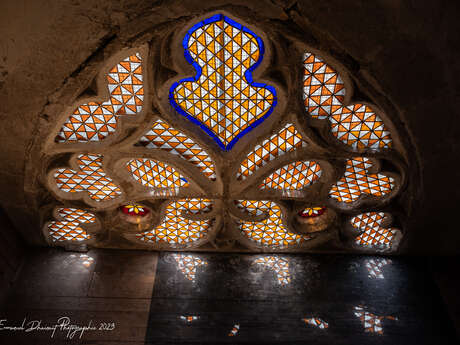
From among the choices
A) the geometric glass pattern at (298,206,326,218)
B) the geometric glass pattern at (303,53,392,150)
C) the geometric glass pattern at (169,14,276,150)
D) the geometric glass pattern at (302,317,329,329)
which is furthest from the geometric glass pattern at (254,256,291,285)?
the geometric glass pattern at (303,53,392,150)

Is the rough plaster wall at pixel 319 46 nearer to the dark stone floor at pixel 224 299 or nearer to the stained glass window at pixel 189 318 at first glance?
the dark stone floor at pixel 224 299

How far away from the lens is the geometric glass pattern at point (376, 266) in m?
6.20

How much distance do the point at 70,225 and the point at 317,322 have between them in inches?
159

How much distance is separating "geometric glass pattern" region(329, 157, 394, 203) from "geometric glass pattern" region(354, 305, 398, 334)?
5.28 feet

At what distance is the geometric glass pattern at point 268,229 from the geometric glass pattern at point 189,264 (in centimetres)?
87

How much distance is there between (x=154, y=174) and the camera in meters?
5.62

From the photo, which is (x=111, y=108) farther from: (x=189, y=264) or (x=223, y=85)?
(x=189, y=264)

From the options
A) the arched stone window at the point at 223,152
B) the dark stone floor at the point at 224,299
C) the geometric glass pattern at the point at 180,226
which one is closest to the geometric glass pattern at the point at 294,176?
the arched stone window at the point at 223,152

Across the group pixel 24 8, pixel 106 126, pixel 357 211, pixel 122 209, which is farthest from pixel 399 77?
pixel 122 209

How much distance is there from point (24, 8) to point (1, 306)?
4.08 metres

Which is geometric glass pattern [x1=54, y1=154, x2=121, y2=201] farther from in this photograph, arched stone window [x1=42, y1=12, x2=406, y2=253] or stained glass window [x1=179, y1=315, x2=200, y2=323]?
stained glass window [x1=179, y1=315, x2=200, y2=323]

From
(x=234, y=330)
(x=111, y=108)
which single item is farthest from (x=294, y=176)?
(x=111, y=108)

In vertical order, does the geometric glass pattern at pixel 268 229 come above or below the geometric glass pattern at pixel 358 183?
below

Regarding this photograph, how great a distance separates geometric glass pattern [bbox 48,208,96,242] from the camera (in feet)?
19.9
